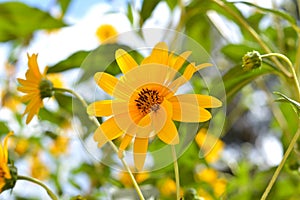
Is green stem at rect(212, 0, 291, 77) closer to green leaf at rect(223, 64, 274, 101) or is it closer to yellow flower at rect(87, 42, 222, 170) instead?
green leaf at rect(223, 64, 274, 101)

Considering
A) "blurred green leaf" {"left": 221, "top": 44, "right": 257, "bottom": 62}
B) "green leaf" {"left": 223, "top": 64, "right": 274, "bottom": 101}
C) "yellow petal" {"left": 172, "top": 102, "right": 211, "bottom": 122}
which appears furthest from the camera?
"blurred green leaf" {"left": 221, "top": 44, "right": 257, "bottom": 62}

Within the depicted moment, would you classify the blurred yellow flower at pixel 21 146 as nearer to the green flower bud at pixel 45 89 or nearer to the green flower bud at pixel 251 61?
the green flower bud at pixel 45 89

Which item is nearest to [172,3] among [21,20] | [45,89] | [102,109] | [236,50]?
[236,50]

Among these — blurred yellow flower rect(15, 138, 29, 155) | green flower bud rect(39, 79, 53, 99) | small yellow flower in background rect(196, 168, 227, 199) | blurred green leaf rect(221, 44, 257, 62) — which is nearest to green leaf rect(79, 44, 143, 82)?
green flower bud rect(39, 79, 53, 99)

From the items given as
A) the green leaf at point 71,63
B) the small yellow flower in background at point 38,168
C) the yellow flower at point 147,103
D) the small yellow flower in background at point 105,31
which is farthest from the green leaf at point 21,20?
the yellow flower at point 147,103

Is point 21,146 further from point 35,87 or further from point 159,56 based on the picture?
point 159,56

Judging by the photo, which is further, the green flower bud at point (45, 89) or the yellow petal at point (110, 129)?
the green flower bud at point (45, 89)
